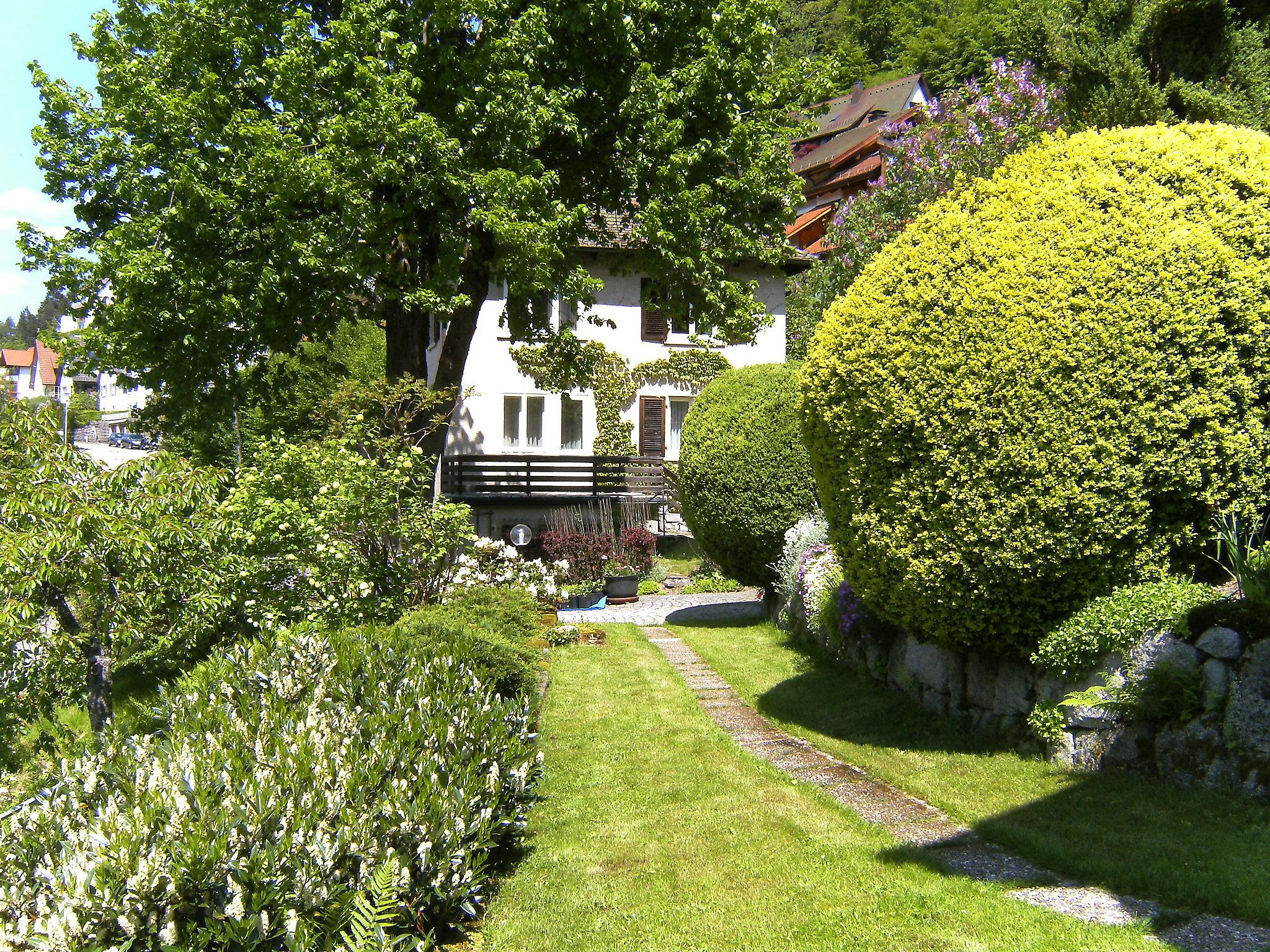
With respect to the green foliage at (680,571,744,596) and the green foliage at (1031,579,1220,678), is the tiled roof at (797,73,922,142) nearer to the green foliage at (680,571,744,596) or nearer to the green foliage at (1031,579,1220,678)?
the green foliage at (680,571,744,596)

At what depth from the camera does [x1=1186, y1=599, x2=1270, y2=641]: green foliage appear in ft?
18.3

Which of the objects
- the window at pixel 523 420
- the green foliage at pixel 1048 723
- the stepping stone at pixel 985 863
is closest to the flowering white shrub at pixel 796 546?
the green foliage at pixel 1048 723

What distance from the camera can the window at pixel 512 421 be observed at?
2514cm

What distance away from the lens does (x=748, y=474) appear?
1291 centimetres

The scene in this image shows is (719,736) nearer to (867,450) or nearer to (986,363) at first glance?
(867,450)

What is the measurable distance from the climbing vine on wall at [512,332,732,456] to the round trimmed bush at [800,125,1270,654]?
56.4ft

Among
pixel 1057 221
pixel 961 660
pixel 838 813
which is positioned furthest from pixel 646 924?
pixel 1057 221

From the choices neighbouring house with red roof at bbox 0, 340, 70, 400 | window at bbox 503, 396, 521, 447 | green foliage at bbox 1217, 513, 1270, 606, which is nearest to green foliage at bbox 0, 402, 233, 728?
green foliage at bbox 1217, 513, 1270, 606

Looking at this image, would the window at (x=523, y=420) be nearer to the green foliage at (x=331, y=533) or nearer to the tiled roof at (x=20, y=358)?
the green foliage at (x=331, y=533)

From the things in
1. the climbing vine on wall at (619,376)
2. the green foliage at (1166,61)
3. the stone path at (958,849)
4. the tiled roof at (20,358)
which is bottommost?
the stone path at (958,849)

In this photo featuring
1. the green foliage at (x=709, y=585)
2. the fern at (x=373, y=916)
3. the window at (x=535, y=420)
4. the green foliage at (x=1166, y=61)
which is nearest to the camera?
the fern at (x=373, y=916)

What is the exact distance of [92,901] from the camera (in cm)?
349

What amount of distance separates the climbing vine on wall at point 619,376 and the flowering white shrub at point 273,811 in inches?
730

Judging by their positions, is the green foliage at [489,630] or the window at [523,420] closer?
the green foliage at [489,630]
